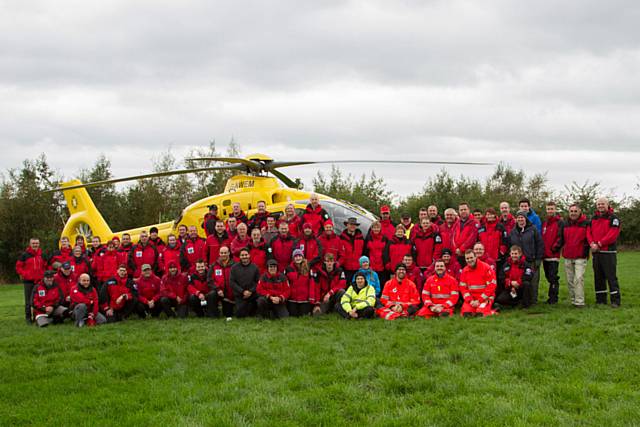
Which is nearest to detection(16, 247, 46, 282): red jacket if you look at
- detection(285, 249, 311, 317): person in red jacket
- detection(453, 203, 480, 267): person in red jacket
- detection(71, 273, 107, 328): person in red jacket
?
detection(71, 273, 107, 328): person in red jacket

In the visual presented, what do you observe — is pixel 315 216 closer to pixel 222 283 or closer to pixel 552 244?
pixel 222 283

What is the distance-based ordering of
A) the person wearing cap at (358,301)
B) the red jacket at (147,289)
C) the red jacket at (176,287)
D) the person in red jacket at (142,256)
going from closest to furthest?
the person wearing cap at (358,301) → the red jacket at (176,287) → the red jacket at (147,289) → the person in red jacket at (142,256)

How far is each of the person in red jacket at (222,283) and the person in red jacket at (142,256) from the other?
1.83 m

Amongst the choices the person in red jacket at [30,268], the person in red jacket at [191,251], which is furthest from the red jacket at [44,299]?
the person in red jacket at [191,251]

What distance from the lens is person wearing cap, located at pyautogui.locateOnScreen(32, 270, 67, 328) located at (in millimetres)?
10461

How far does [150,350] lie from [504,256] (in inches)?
238

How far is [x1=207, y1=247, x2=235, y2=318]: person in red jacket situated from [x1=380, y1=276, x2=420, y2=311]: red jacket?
279 cm

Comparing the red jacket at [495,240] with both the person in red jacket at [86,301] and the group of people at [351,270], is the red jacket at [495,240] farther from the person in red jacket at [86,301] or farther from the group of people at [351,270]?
the person in red jacket at [86,301]

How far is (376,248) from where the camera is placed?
1047 centimetres

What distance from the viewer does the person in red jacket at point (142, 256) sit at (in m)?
11.6

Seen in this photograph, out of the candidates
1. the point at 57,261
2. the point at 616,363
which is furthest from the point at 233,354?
the point at 57,261

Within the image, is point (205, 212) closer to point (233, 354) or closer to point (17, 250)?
point (233, 354)

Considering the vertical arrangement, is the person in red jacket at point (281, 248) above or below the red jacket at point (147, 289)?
above

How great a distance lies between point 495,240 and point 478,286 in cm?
114
